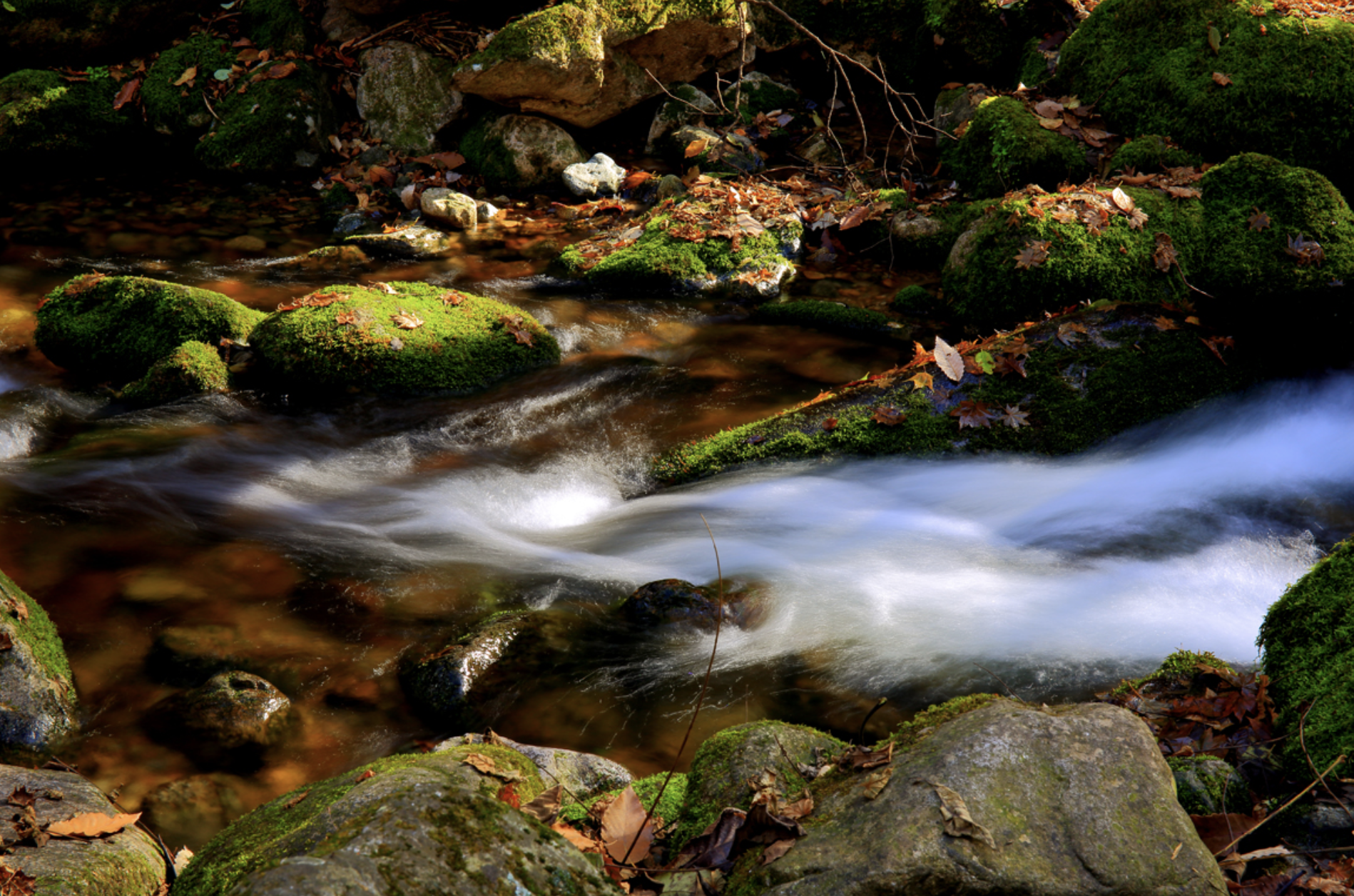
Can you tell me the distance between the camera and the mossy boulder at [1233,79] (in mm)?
7430

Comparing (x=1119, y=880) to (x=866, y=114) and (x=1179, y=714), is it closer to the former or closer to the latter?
(x=1179, y=714)

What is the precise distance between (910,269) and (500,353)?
4127 millimetres

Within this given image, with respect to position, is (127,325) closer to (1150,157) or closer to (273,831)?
(273,831)

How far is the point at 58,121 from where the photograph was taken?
10.5 m

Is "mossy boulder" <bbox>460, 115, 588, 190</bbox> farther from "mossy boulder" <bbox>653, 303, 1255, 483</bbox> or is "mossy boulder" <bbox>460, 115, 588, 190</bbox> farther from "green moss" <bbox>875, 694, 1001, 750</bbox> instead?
"green moss" <bbox>875, 694, 1001, 750</bbox>

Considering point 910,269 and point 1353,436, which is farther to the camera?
point 910,269

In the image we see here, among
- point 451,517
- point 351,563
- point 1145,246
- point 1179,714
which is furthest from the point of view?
point 1145,246

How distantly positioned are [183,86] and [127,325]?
19.0 feet

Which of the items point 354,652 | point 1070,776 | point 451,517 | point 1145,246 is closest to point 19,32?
point 451,517

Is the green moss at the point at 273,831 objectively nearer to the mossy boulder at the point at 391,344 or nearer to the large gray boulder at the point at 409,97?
the mossy boulder at the point at 391,344

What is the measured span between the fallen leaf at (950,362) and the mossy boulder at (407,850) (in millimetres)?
4290

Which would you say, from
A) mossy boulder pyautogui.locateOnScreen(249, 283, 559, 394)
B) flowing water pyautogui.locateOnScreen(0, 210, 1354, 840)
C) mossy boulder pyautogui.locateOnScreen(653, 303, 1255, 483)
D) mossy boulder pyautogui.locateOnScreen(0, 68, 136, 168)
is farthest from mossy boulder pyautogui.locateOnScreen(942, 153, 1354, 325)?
mossy boulder pyautogui.locateOnScreen(0, 68, 136, 168)

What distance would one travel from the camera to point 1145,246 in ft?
21.0

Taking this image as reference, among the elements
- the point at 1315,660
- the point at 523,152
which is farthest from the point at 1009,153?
the point at 1315,660
